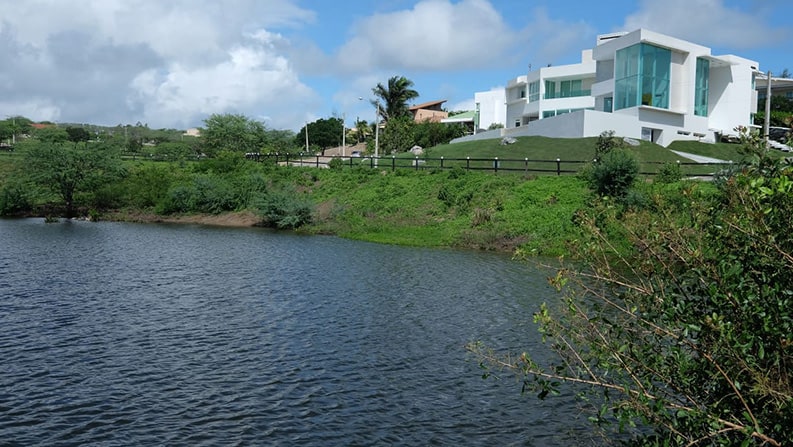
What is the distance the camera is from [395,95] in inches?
3679

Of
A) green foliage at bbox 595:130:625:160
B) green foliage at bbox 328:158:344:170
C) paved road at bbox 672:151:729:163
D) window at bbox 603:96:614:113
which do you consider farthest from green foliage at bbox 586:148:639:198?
window at bbox 603:96:614:113

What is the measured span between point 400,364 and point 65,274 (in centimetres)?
1624

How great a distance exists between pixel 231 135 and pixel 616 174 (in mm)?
75324

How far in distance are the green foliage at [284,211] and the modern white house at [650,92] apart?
2616 cm

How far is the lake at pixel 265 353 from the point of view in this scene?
10.7 meters

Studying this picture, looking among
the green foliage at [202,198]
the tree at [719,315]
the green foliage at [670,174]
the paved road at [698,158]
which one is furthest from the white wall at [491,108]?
the tree at [719,315]

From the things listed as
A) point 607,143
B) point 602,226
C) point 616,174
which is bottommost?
point 602,226

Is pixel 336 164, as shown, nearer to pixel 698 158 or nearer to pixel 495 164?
pixel 495 164

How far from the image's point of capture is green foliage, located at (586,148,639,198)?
3625 cm

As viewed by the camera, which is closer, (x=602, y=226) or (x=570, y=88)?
(x=602, y=226)

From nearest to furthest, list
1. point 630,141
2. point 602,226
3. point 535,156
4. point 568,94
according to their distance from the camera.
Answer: point 602,226
point 630,141
point 535,156
point 568,94

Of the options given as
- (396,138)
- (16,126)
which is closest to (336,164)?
(396,138)

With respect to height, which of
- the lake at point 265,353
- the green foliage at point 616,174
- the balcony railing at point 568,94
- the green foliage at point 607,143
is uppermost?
the balcony railing at point 568,94

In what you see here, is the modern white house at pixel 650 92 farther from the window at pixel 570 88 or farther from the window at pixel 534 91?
the window at pixel 534 91
